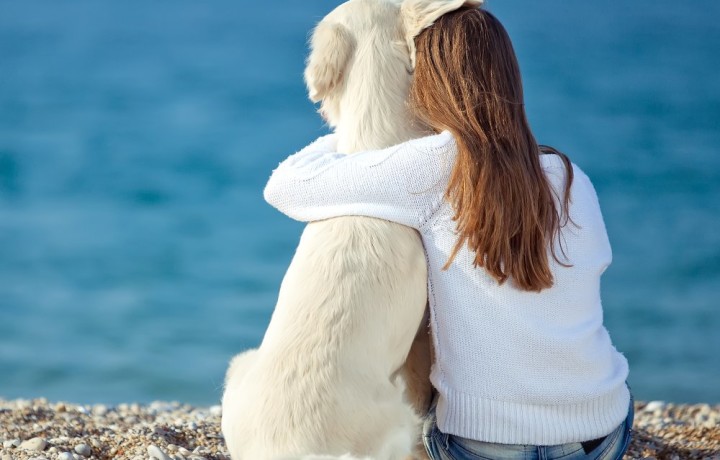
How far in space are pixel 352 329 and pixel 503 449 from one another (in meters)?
0.71

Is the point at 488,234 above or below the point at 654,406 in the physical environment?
above

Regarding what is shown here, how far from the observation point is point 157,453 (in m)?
3.47

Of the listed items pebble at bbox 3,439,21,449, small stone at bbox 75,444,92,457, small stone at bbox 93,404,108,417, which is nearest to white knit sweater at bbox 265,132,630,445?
small stone at bbox 75,444,92,457

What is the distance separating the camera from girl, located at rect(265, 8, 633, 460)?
238 cm

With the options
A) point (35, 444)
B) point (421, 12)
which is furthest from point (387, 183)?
point (35, 444)

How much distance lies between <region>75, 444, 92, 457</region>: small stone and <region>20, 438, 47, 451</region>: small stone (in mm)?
177

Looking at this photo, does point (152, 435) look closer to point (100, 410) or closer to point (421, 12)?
point (100, 410)

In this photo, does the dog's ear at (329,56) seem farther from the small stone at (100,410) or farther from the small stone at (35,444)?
the small stone at (100,410)

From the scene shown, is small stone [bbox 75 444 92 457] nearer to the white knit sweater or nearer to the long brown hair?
the white knit sweater

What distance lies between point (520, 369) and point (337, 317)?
2.06 feet

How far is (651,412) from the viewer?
5.34 meters

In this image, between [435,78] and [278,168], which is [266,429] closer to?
[278,168]

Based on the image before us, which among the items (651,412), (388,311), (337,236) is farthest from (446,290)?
(651,412)

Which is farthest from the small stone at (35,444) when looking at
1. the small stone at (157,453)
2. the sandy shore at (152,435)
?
the small stone at (157,453)
